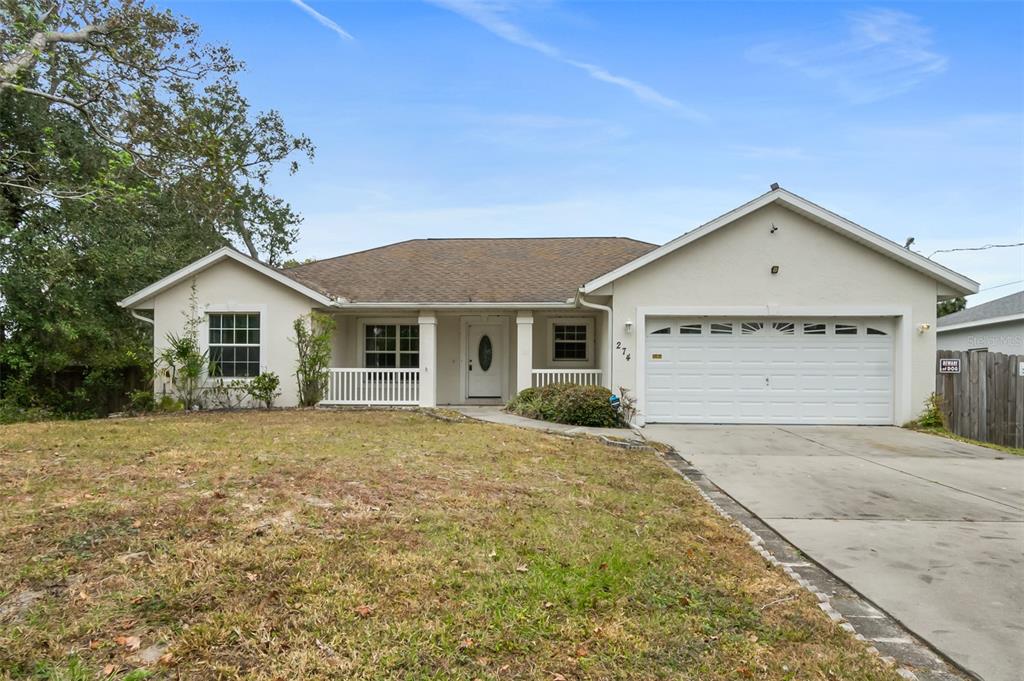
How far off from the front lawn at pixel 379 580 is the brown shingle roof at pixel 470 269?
832 cm

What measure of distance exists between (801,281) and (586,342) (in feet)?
18.3

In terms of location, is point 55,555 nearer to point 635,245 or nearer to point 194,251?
point 635,245

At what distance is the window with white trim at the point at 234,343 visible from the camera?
540 inches

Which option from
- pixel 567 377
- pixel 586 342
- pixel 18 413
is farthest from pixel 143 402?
pixel 586 342

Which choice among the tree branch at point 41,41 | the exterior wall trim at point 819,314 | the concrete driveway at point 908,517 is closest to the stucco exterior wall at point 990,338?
the exterior wall trim at point 819,314

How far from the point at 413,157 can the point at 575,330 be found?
8.53m

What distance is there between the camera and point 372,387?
1425 centimetres

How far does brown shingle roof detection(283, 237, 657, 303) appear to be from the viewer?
14.4 meters

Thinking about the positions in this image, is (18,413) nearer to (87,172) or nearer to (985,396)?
(87,172)

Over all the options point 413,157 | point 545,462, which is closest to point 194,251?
point 413,157

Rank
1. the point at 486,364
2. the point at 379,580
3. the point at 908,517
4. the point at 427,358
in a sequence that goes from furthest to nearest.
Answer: the point at 486,364 < the point at 427,358 < the point at 908,517 < the point at 379,580

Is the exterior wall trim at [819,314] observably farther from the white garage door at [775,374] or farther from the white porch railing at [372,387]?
the white porch railing at [372,387]

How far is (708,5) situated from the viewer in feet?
31.8

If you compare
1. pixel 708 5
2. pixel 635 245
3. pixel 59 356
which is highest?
pixel 708 5
